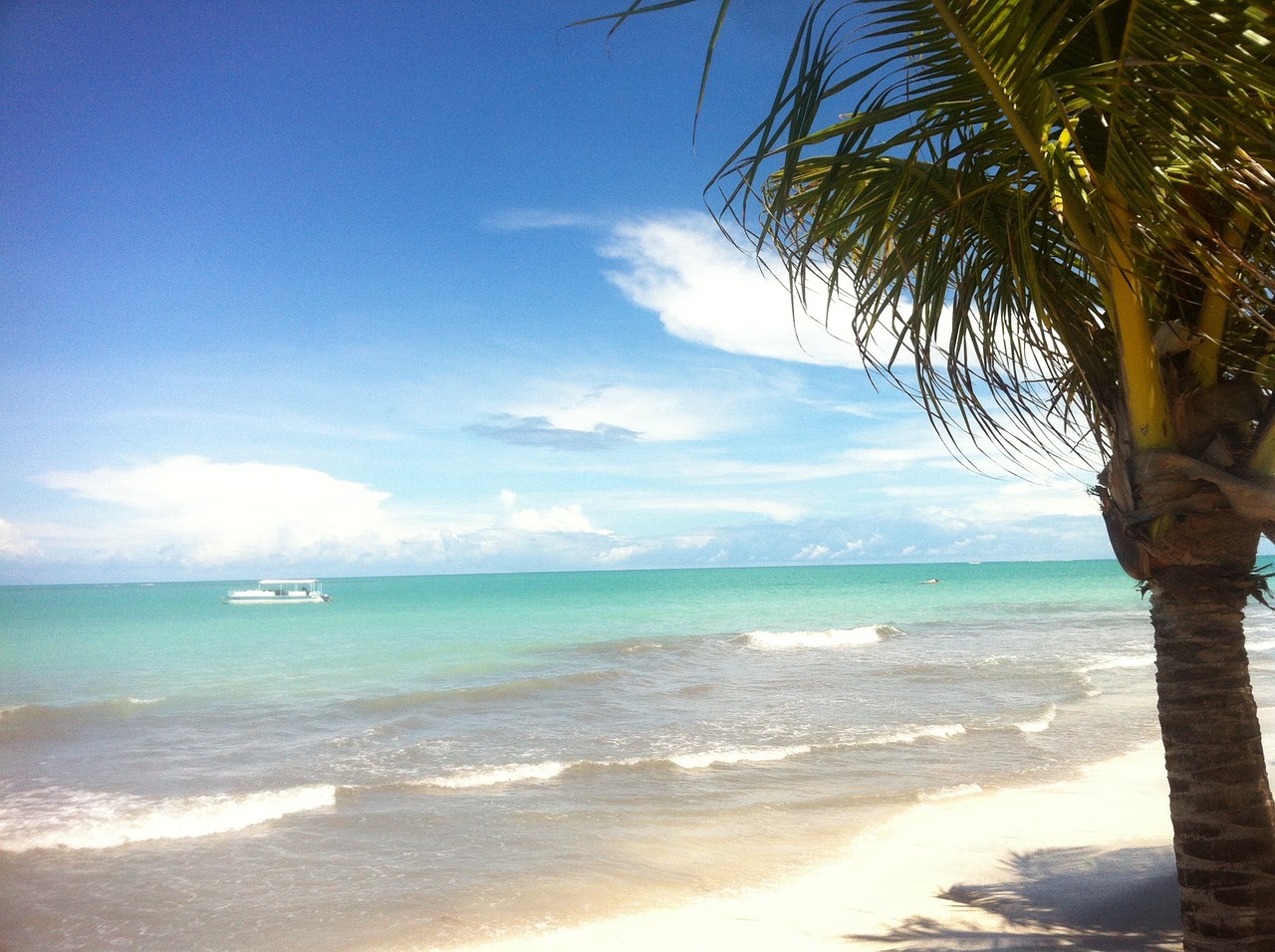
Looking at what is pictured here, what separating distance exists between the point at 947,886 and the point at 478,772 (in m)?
5.57

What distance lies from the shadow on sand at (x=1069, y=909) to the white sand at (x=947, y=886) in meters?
0.01

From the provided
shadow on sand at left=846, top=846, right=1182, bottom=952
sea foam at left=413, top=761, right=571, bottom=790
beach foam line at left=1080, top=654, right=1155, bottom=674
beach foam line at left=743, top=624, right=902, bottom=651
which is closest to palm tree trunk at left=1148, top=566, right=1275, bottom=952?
shadow on sand at left=846, top=846, right=1182, bottom=952

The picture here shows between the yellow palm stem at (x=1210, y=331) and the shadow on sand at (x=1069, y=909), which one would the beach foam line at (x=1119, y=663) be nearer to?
the shadow on sand at (x=1069, y=909)

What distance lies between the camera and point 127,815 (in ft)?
26.7

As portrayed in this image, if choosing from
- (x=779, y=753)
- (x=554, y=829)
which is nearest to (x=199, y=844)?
(x=554, y=829)

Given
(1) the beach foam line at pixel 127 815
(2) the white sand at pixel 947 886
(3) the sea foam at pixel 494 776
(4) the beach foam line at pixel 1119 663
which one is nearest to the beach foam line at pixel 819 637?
(4) the beach foam line at pixel 1119 663

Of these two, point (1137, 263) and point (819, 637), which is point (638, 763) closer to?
point (1137, 263)

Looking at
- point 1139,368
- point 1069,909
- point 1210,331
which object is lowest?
point 1069,909

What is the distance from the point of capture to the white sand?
4758 millimetres

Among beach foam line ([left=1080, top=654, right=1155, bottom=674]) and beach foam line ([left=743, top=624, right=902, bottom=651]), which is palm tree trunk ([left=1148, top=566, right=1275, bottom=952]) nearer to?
beach foam line ([left=1080, top=654, right=1155, bottom=674])

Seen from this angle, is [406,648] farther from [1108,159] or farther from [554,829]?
[1108,159]

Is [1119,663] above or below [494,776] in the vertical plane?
below

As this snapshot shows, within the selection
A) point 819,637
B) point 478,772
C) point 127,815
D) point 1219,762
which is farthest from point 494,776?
point 819,637

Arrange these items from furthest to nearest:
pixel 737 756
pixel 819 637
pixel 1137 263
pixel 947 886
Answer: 1. pixel 819 637
2. pixel 737 756
3. pixel 947 886
4. pixel 1137 263
